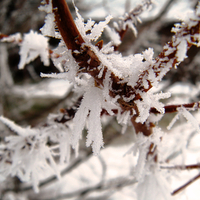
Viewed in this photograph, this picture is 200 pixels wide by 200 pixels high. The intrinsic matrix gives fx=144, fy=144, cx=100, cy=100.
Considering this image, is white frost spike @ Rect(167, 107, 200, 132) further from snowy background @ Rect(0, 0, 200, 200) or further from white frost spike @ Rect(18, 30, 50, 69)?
snowy background @ Rect(0, 0, 200, 200)

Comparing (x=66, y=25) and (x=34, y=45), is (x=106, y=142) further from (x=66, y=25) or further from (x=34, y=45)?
(x=66, y=25)

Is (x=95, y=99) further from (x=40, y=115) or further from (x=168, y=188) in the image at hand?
(x=40, y=115)

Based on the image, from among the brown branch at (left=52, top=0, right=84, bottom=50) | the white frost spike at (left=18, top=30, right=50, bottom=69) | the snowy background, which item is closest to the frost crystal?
the white frost spike at (left=18, top=30, right=50, bottom=69)

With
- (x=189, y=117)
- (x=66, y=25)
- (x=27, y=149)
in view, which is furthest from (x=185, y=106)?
(x=27, y=149)

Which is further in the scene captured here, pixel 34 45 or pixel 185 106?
pixel 34 45

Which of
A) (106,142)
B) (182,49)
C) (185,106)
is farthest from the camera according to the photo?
(106,142)

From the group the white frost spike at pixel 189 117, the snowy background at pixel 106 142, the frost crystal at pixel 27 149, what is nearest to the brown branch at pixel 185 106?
the white frost spike at pixel 189 117

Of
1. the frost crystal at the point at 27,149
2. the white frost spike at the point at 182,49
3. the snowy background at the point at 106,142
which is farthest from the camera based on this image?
the snowy background at the point at 106,142

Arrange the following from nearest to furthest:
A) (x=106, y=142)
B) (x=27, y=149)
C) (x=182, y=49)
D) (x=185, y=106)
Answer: (x=182, y=49), (x=185, y=106), (x=27, y=149), (x=106, y=142)

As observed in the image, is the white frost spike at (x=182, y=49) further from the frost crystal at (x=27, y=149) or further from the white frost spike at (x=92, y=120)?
the frost crystal at (x=27, y=149)
